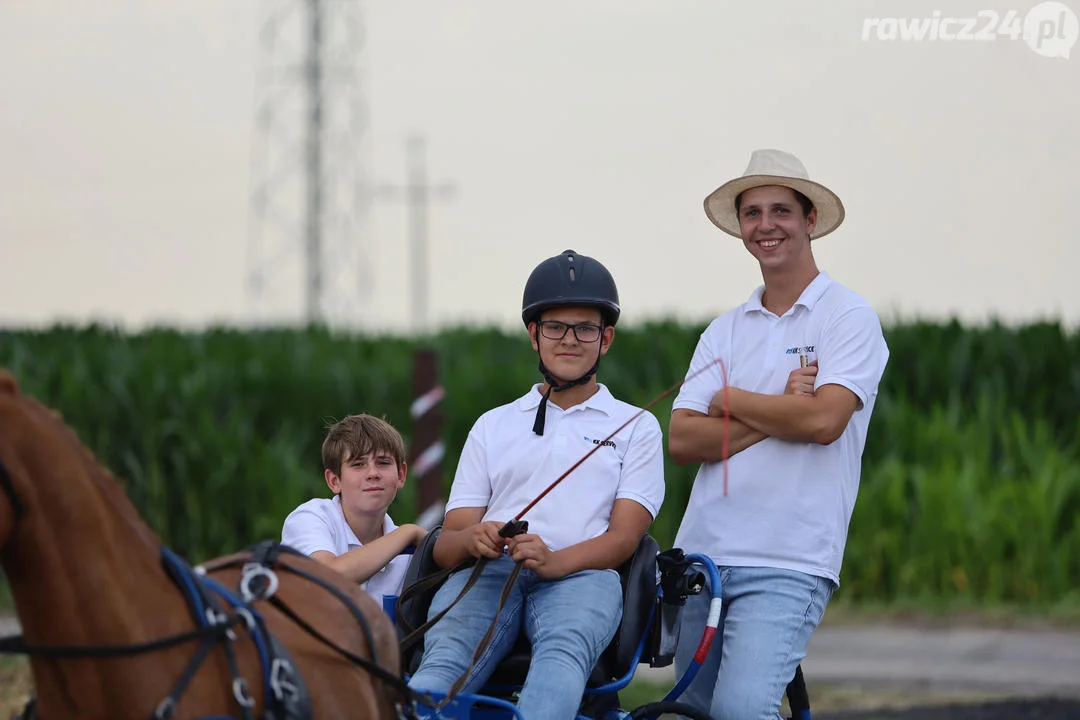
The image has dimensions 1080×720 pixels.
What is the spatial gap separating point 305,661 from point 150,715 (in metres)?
0.51

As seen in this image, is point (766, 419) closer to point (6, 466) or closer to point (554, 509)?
point (554, 509)

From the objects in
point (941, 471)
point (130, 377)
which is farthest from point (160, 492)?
point (941, 471)

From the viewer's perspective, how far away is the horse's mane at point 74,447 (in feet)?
9.36

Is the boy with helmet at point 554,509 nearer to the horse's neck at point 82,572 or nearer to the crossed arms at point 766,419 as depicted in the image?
the crossed arms at point 766,419

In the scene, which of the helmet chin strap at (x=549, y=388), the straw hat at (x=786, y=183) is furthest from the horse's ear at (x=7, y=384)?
the straw hat at (x=786, y=183)

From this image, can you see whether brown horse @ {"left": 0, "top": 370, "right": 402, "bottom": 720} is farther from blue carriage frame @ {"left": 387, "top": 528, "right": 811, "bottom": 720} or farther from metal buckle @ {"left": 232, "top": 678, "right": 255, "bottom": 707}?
blue carriage frame @ {"left": 387, "top": 528, "right": 811, "bottom": 720}

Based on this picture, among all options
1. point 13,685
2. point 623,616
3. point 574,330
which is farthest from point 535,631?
point 13,685

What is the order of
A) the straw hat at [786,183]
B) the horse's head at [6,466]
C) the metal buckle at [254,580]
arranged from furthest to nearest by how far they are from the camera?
the straw hat at [786,183] < the metal buckle at [254,580] < the horse's head at [6,466]

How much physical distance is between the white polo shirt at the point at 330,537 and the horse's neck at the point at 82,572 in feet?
Result: 4.43

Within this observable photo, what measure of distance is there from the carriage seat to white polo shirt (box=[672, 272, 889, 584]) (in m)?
0.30

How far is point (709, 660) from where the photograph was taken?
15.6 feet

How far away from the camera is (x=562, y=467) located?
447 cm

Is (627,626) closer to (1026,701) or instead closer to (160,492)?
(1026,701)

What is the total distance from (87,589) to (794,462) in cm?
240
